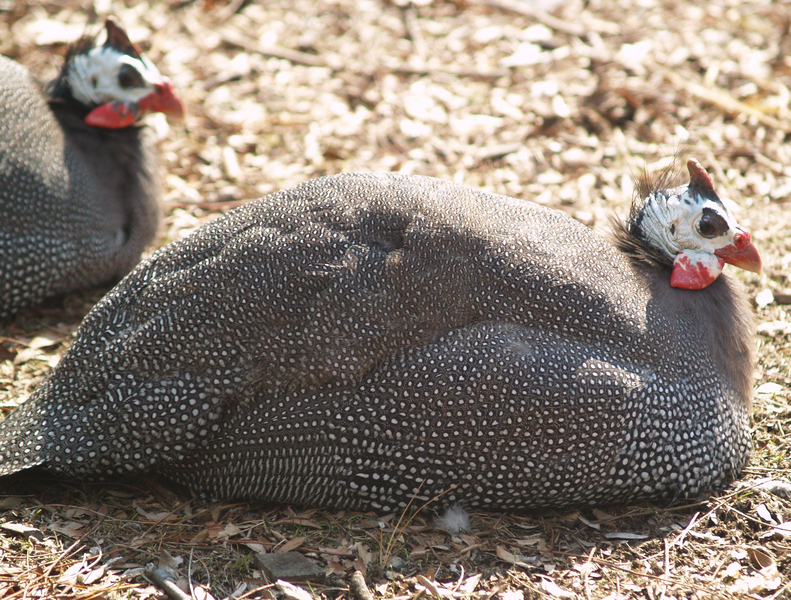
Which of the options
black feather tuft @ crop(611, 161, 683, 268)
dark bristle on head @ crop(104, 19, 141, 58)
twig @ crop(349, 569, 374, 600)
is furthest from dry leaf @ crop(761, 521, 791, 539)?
dark bristle on head @ crop(104, 19, 141, 58)

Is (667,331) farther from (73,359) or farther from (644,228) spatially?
(73,359)

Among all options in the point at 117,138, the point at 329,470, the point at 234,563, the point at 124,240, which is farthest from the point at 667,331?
the point at 117,138

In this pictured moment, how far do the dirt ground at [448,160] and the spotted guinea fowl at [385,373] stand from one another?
20cm

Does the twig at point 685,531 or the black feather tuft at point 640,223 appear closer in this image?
the twig at point 685,531

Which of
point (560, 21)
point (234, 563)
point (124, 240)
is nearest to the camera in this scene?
point (234, 563)

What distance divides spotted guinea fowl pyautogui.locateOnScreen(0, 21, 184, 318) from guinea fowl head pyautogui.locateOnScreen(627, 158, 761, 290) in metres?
3.12

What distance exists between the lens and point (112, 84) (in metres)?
4.71

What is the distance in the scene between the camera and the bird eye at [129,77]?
471cm

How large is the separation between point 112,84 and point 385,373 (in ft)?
10.1

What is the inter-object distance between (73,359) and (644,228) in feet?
8.34

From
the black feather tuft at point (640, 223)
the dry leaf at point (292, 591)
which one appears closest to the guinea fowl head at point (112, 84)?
the black feather tuft at point (640, 223)

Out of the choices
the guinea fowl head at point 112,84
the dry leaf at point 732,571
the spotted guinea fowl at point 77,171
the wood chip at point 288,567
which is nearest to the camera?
the wood chip at point 288,567

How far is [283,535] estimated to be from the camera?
9.66ft

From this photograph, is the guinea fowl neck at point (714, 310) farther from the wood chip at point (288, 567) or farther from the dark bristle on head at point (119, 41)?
the dark bristle on head at point (119, 41)
